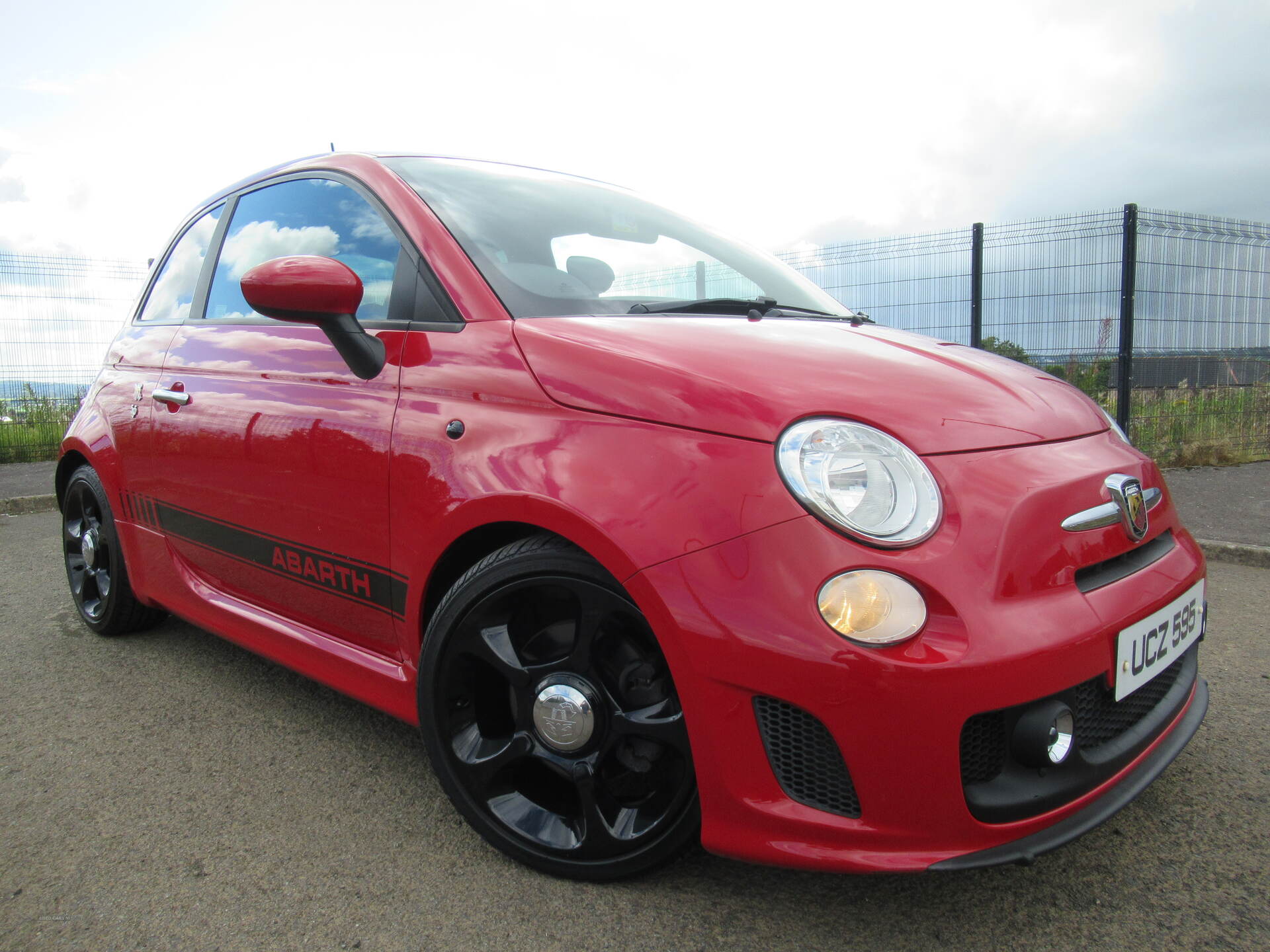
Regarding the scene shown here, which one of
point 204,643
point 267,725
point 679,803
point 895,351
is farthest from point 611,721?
point 204,643

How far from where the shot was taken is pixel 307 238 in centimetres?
237

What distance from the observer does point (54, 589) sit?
4.02 metres

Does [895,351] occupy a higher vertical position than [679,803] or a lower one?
higher

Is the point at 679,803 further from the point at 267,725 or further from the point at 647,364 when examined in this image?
the point at 267,725

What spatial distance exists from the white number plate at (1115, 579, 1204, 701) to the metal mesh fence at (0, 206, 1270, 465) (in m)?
5.00

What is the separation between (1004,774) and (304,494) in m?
1.60

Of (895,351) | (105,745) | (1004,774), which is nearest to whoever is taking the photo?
(1004,774)

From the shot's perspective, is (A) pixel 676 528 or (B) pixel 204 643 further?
(B) pixel 204 643

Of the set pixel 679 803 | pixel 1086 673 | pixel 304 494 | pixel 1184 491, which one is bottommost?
pixel 1184 491

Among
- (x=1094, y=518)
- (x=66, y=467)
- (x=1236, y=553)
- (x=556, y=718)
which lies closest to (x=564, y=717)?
(x=556, y=718)

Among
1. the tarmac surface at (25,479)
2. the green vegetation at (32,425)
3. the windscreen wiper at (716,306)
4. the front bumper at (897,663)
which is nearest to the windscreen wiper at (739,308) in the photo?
the windscreen wiper at (716,306)

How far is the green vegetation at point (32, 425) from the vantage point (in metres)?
8.83

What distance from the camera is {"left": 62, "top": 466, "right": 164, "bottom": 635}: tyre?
306 cm

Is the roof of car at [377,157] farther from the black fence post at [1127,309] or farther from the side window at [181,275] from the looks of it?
the black fence post at [1127,309]
